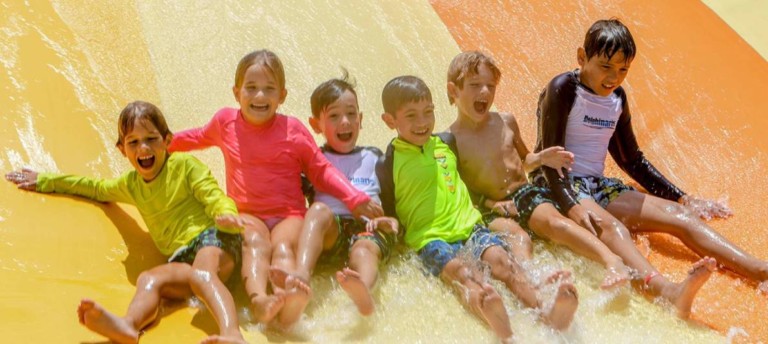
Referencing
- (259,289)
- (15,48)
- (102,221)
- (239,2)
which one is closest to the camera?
(259,289)

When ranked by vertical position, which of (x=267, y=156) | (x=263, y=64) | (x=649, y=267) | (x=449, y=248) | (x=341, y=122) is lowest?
(x=649, y=267)

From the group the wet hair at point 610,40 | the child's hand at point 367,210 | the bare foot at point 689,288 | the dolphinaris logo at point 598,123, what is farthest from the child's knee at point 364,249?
the wet hair at point 610,40

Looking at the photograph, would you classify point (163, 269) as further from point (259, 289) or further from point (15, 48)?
point (15, 48)

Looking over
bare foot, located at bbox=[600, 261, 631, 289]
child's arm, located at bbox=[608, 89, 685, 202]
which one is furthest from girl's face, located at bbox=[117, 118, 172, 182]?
child's arm, located at bbox=[608, 89, 685, 202]

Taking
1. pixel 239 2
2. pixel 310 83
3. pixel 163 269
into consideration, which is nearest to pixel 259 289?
pixel 163 269

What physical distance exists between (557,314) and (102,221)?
176 cm

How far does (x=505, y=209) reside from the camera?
3.58 meters

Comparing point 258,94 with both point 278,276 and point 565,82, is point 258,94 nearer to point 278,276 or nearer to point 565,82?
point 278,276

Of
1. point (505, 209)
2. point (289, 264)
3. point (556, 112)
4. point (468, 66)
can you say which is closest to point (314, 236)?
point (289, 264)

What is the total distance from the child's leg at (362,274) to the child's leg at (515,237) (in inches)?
21.5

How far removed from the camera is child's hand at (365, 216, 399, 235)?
127 inches

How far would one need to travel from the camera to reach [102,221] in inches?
128

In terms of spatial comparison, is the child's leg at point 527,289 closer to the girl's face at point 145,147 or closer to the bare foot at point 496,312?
the bare foot at point 496,312

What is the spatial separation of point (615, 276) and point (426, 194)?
31.7 inches
